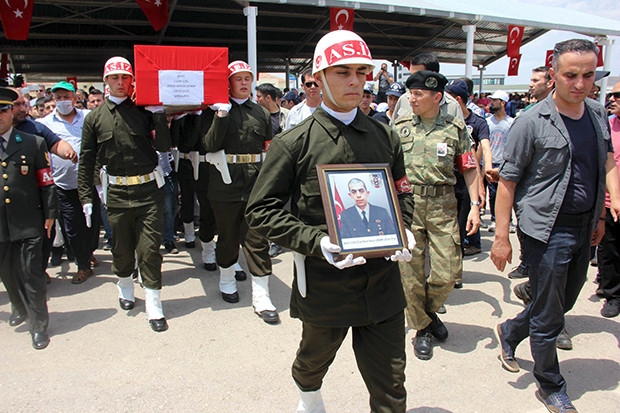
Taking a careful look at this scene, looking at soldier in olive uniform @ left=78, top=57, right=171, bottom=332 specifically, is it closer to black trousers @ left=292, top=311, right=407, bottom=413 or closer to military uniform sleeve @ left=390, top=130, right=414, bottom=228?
black trousers @ left=292, top=311, right=407, bottom=413

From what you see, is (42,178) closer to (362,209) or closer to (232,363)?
(232,363)

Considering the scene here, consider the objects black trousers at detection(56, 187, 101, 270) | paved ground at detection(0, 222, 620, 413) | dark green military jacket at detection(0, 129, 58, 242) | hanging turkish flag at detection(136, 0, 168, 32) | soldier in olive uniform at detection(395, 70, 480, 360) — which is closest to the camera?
paved ground at detection(0, 222, 620, 413)

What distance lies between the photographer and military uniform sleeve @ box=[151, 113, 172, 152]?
14.4 feet

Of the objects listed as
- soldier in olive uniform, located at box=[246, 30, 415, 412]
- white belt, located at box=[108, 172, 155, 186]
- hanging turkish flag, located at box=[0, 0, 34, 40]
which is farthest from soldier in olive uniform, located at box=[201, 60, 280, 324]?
hanging turkish flag, located at box=[0, 0, 34, 40]

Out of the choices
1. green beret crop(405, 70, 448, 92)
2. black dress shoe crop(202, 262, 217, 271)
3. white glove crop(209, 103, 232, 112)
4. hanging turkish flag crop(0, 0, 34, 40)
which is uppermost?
hanging turkish flag crop(0, 0, 34, 40)

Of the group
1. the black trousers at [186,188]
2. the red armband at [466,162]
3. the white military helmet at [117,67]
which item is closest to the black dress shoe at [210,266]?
the black trousers at [186,188]

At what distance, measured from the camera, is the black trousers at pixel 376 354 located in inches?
92.8

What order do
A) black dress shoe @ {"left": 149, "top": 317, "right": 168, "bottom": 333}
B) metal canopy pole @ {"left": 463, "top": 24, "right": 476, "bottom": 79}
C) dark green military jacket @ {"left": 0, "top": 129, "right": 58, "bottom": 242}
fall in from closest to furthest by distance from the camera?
dark green military jacket @ {"left": 0, "top": 129, "right": 58, "bottom": 242}
black dress shoe @ {"left": 149, "top": 317, "right": 168, "bottom": 333}
metal canopy pole @ {"left": 463, "top": 24, "right": 476, "bottom": 79}

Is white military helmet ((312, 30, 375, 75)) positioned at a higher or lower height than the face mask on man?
lower

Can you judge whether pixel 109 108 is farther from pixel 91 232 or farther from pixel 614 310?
pixel 614 310

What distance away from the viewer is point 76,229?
577 centimetres

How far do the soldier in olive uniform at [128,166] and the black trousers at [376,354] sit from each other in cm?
236

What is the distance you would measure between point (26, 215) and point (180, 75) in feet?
5.85

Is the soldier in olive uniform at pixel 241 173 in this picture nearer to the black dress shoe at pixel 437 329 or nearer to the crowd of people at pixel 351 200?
the crowd of people at pixel 351 200
